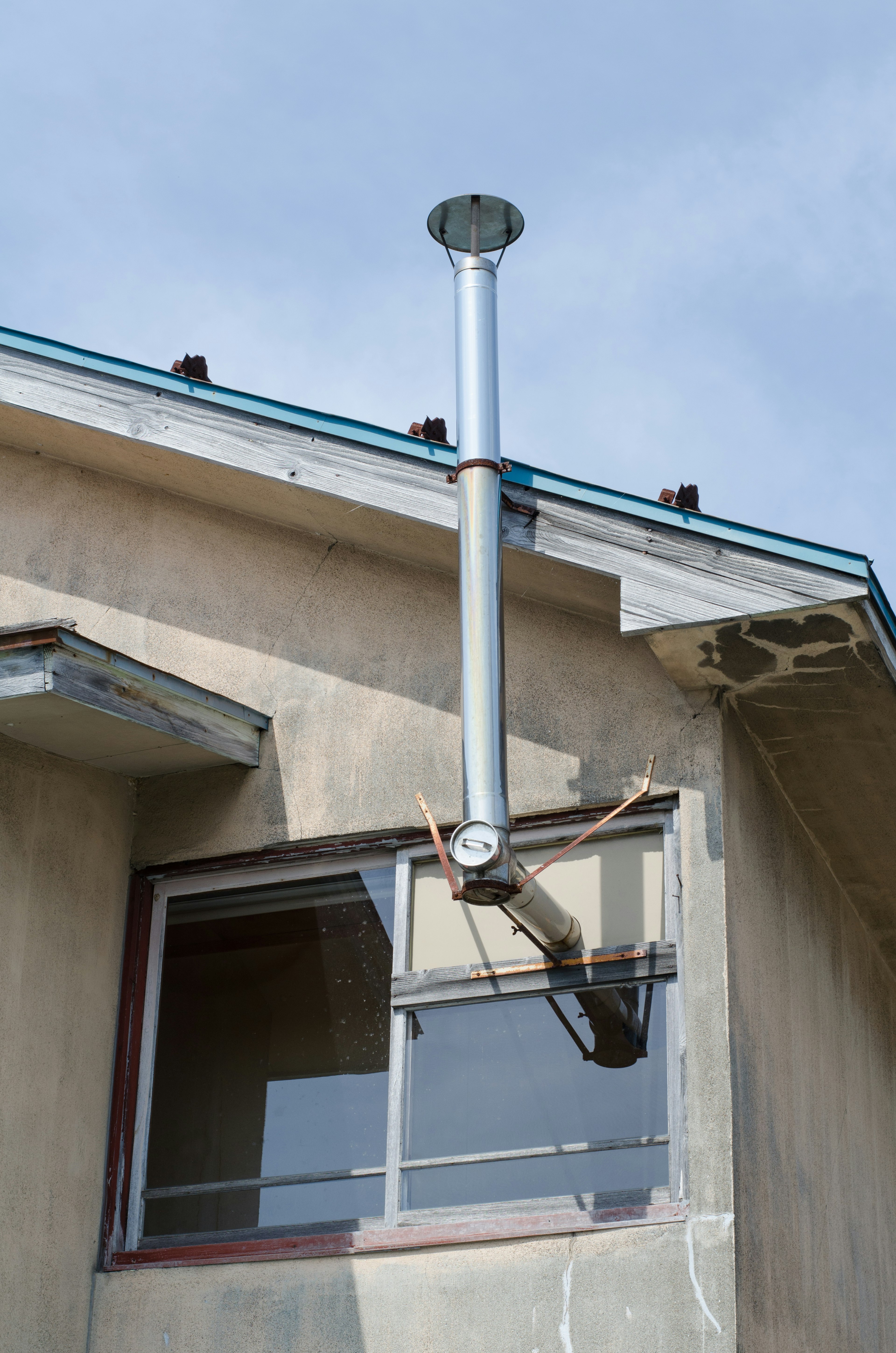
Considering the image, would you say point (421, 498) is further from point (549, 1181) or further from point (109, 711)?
point (549, 1181)

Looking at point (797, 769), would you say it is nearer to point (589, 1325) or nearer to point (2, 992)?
point (589, 1325)

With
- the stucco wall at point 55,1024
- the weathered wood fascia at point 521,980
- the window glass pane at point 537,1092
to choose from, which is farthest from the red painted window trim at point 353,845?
the window glass pane at point 537,1092

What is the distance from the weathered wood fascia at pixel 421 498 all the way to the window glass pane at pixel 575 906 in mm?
828

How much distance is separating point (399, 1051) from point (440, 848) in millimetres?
789

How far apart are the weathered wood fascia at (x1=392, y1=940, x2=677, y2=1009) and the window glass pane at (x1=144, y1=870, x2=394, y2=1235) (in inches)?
8.5

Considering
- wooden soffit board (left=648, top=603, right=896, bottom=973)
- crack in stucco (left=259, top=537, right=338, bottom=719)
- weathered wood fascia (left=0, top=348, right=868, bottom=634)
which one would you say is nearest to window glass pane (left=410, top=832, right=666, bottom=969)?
wooden soffit board (left=648, top=603, right=896, bottom=973)

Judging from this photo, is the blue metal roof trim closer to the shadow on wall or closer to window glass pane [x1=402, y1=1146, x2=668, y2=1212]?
the shadow on wall

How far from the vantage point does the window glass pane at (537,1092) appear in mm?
4945

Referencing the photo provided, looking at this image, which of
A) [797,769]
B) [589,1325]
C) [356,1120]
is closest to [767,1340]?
[589,1325]

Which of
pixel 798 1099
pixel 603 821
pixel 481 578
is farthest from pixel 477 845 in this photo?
pixel 798 1099

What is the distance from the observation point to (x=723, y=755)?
17.1 ft

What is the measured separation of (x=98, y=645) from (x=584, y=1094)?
2202mm

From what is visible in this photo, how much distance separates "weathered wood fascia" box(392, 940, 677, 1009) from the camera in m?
5.06

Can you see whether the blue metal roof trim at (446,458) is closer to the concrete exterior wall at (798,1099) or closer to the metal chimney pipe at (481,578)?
the metal chimney pipe at (481,578)
